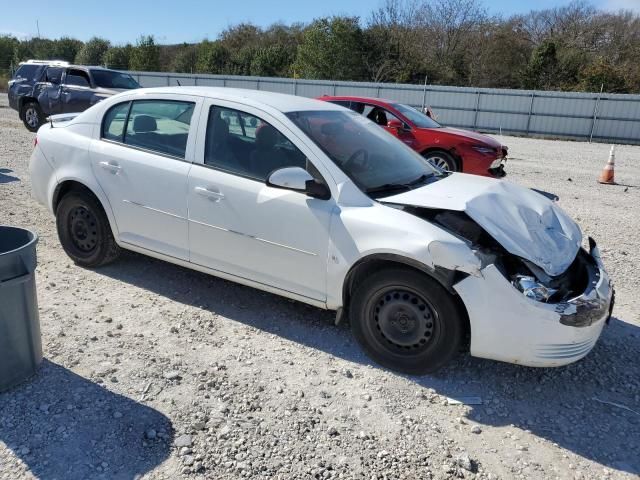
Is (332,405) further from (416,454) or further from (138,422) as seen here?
(138,422)

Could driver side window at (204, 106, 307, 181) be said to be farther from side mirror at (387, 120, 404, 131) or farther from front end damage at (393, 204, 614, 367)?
side mirror at (387, 120, 404, 131)

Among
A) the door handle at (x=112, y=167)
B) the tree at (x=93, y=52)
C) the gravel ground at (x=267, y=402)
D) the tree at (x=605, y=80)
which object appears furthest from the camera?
the tree at (x=93, y=52)

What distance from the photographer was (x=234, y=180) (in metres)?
3.93

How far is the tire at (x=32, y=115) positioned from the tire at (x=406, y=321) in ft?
46.8

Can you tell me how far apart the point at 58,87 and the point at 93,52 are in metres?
46.8

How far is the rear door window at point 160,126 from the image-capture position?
428cm

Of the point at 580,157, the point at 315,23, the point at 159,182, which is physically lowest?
the point at 580,157

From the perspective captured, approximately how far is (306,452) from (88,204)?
10.3ft

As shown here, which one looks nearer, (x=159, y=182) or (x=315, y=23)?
(x=159, y=182)

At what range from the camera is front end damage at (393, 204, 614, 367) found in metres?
3.07

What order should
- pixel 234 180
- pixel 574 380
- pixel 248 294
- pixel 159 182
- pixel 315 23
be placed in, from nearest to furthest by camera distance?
pixel 574 380
pixel 234 180
pixel 159 182
pixel 248 294
pixel 315 23

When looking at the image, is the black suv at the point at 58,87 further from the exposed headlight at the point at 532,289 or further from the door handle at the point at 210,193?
the exposed headlight at the point at 532,289

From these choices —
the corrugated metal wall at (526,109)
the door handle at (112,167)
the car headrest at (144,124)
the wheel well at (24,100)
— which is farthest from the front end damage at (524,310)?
the corrugated metal wall at (526,109)

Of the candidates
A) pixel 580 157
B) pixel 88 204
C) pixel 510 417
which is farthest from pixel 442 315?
pixel 580 157
